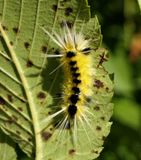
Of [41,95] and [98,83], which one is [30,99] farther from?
[98,83]

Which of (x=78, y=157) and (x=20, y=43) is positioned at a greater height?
(x=20, y=43)

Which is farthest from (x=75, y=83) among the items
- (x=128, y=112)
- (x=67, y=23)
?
(x=128, y=112)

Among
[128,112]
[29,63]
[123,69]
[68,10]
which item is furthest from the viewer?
[123,69]

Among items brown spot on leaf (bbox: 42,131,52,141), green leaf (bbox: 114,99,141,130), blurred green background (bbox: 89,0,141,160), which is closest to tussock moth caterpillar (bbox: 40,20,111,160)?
brown spot on leaf (bbox: 42,131,52,141)

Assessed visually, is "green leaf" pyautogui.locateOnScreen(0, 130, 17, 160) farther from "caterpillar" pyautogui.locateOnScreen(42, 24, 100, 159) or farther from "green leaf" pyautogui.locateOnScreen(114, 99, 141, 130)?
"green leaf" pyautogui.locateOnScreen(114, 99, 141, 130)

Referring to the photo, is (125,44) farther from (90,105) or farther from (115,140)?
(90,105)

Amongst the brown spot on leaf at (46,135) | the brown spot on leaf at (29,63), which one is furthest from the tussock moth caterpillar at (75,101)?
the brown spot on leaf at (29,63)

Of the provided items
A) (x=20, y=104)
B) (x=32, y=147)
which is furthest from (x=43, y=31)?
(x=32, y=147)
